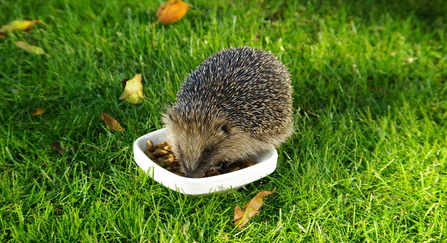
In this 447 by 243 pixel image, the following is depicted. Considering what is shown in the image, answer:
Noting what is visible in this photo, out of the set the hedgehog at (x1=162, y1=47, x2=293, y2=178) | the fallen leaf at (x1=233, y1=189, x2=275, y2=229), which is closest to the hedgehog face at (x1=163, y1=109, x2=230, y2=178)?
the hedgehog at (x1=162, y1=47, x2=293, y2=178)

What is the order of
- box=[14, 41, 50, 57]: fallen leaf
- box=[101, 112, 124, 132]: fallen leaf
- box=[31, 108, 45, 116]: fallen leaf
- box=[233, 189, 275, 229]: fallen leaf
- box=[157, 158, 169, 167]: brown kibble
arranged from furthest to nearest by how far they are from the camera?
box=[14, 41, 50, 57]: fallen leaf, box=[31, 108, 45, 116]: fallen leaf, box=[101, 112, 124, 132]: fallen leaf, box=[157, 158, 169, 167]: brown kibble, box=[233, 189, 275, 229]: fallen leaf

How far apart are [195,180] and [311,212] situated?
2.74 feet

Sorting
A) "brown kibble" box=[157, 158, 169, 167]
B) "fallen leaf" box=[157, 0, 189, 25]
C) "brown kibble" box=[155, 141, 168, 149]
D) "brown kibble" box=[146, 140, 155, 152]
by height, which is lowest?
"brown kibble" box=[157, 158, 169, 167]

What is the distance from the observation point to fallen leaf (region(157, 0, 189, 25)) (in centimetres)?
459

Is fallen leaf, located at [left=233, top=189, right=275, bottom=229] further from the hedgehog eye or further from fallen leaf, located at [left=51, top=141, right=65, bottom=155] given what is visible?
fallen leaf, located at [left=51, top=141, right=65, bottom=155]

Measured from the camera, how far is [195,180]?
2.54m

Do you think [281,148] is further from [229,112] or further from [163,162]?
[163,162]

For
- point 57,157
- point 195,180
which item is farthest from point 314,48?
point 57,157

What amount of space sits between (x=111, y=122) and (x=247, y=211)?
4.70 feet

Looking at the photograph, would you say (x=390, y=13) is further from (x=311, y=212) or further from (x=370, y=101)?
(x=311, y=212)

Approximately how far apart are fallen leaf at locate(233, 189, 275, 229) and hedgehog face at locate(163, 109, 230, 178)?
0.36 m

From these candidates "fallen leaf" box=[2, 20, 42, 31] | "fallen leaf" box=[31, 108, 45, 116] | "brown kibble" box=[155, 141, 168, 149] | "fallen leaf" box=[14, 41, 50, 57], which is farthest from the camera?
"fallen leaf" box=[2, 20, 42, 31]

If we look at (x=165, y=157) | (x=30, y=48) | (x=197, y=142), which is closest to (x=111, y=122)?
(x=165, y=157)

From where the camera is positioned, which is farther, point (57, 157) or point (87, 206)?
point (57, 157)
